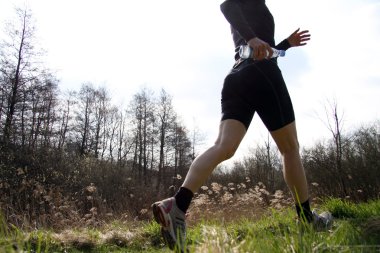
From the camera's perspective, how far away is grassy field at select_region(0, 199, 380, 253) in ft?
4.66

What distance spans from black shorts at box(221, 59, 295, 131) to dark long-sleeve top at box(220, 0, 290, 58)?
248 millimetres

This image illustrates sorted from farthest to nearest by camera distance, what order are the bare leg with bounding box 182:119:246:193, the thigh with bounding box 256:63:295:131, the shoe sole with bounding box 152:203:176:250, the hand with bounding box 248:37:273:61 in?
the thigh with bounding box 256:63:295:131
the hand with bounding box 248:37:273:61
the bare leg with bounding box 182:119:246:193
the shoe sole with bounding box 152:203:176:250

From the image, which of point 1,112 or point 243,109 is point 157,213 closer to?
point 243,109

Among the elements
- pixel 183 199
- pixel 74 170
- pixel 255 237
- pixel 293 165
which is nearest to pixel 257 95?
pixel 293 165

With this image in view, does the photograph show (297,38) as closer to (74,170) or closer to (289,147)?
(289,147)

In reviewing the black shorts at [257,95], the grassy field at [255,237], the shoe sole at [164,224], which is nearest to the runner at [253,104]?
the black shorts at [257,95]

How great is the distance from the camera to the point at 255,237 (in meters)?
1.57

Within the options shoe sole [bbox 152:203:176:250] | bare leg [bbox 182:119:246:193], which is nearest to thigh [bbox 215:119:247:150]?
bare leg [bbox 182:119:246:193]

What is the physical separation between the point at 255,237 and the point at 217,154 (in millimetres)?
860

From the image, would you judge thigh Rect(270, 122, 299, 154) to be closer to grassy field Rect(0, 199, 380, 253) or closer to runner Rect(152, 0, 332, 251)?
runner Rect(152, 0, 332, 251)

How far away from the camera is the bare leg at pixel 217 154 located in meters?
2.28

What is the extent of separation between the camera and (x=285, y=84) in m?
2.74

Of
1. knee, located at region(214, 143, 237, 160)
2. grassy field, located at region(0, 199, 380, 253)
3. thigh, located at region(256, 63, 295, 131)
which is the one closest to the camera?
grassy field, located at region(0, 199, 380, 253)

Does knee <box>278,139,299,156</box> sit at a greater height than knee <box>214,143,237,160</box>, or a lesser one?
greater
